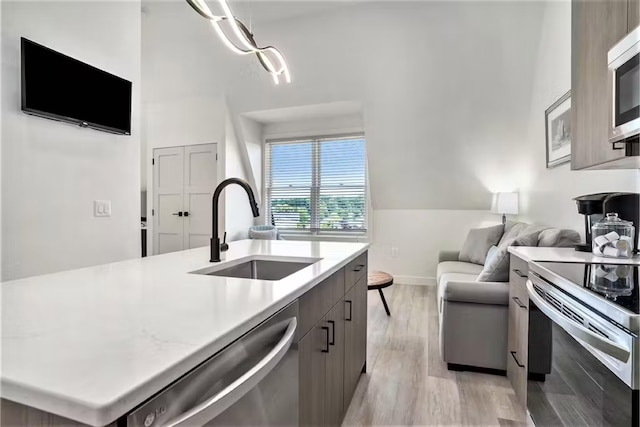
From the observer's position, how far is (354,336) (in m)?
1.89

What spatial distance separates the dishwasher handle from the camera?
554 mm

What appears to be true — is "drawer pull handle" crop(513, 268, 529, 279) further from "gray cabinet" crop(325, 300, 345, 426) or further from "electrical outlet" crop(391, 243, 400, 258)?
"electrical outlet" crop(391, 243, 400, 258)

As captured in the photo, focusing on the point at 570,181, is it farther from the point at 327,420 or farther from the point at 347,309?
the point at 327,420

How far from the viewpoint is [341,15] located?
3.25m

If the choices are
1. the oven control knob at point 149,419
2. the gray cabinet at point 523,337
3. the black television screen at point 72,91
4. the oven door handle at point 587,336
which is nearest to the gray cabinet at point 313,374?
the oven control knob at point 149,419

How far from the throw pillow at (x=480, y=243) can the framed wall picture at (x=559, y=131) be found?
0.93m

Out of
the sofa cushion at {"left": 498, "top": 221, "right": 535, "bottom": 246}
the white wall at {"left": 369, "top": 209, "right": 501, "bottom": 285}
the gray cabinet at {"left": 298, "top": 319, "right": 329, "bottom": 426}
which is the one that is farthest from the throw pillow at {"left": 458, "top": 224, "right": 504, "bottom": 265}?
the gray cabinet at {"left": 298, "top": 319, "right": 329, "bottom": 426}

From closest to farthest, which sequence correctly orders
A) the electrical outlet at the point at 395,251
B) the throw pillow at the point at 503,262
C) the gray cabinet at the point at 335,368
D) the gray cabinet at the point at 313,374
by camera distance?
the gray cabinet at the point at 313,374 → the gray cabinet at the point at 335,368 → the throw pillow at the point at 503,262 → the electrical outlet at the point at 395,251

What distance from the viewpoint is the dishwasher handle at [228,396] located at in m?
0.55

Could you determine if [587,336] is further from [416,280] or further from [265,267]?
[416,280]

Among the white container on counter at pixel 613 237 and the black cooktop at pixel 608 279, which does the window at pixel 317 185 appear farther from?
the black cooktop at pixel 608 279

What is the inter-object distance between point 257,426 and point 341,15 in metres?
3.53

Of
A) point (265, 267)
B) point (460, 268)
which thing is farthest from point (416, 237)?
point (265, 267)

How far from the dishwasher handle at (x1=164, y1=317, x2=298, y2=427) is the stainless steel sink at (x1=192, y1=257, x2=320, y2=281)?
74 centimetres
